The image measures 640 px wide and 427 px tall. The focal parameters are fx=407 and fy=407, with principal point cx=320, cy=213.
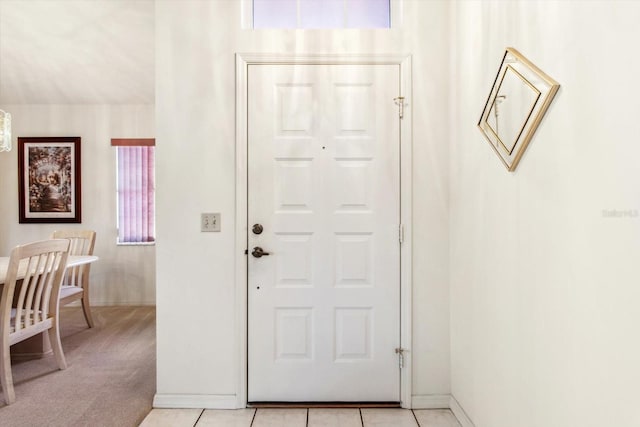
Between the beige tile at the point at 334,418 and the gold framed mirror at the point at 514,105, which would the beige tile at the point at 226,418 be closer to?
the beige tile at the point at 334,418

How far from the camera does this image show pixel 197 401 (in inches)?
92.0

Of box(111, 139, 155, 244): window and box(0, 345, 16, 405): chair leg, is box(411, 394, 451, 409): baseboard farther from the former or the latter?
box(111, 139, 155, 244): window

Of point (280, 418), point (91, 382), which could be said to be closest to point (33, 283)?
point (91, 382)

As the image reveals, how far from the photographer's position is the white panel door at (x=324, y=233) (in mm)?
2361

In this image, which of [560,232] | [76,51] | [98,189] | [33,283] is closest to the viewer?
[560,232]

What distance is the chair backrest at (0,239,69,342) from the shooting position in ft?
8.20

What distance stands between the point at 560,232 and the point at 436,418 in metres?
1.42

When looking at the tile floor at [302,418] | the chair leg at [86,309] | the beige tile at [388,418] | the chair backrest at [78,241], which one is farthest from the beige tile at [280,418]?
the chair backrest at [78,241]

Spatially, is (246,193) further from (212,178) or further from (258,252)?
(258,252)

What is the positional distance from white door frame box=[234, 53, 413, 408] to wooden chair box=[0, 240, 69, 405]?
139cm

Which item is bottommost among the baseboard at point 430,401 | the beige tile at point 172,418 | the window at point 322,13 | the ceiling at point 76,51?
the beige tile at point 172,418

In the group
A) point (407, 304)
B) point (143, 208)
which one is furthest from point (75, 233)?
point (407, 304)

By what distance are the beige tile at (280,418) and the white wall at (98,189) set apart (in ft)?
10.4

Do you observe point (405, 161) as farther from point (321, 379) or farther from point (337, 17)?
point (321, 379)
